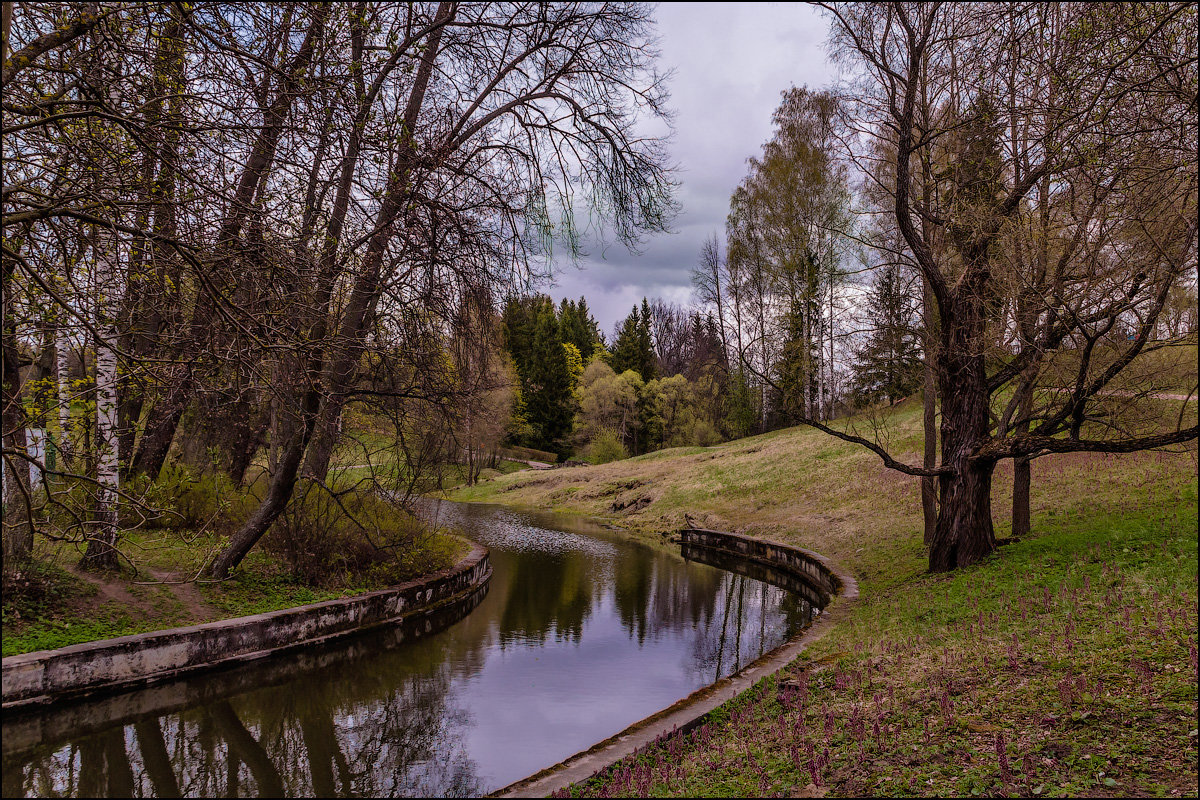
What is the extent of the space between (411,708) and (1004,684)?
5.64 meters

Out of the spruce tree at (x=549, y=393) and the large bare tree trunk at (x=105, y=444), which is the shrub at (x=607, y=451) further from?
the large bare tree trunk at (x=105, y=444)

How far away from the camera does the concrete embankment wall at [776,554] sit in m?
13.2

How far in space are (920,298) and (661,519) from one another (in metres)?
15.4

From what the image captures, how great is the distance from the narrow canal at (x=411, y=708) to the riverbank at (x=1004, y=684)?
182cm

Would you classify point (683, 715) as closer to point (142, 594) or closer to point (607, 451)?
point (142, 594)

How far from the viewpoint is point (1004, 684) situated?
212 inches

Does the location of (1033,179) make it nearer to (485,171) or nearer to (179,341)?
(485,171)

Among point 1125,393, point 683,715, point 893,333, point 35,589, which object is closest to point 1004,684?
point 683,715

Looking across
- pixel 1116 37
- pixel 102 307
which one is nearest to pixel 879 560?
pixel 1116 37

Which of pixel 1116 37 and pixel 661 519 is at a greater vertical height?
pixel 1116 37

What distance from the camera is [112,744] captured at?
5.94m

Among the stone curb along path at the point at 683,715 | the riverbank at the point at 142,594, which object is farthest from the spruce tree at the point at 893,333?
the riverbank at the point at 142,594

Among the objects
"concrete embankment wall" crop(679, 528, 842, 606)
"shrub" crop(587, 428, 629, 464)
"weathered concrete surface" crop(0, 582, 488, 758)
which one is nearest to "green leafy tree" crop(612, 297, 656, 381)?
"shrub" crop(587, 428, 629, 464)

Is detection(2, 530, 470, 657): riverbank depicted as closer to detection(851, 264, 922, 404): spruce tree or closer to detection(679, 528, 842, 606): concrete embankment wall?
detection(679, 528, 842, 606): concrete embankment wall
